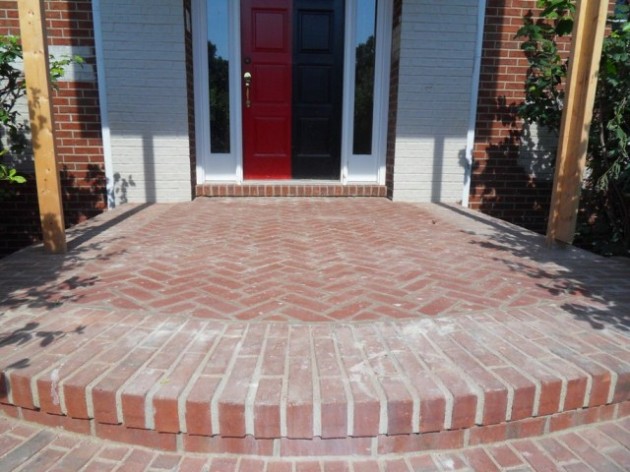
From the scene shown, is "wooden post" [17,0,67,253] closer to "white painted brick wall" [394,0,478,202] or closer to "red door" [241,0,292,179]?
"red door" [241,0,292,179]

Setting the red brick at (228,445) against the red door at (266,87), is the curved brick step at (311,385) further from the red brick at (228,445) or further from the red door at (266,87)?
the red door at (266,87)

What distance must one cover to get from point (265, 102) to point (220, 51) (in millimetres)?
754

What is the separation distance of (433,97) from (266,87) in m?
1.95

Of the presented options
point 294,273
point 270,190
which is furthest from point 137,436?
point 270,190

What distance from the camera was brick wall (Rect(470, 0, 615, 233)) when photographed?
501cm

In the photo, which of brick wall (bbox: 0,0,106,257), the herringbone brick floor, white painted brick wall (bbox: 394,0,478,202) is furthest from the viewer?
white painted brick wall (bbox: 394,0,478,202)

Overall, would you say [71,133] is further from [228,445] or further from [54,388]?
[228,445]

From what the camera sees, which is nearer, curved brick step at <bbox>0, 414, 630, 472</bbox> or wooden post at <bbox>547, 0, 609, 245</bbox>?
curved brick step at <bbox>0, 414, 630, 472</bbox>

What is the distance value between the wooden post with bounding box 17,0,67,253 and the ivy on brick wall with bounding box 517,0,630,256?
4.23 meters

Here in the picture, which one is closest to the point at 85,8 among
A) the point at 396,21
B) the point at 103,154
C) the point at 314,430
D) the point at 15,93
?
the point at 15,93

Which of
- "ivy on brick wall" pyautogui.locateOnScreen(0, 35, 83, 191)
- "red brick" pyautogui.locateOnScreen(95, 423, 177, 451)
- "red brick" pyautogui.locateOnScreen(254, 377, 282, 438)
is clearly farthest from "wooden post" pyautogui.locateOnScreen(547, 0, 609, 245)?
"ivy on brick wall" pyautogui.locateOnScreen(0, 35, 83, 191)

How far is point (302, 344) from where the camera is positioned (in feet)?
6.00

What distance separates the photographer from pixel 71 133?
4906mm

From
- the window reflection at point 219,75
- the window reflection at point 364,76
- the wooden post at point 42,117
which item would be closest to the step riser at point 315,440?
the wooden post at point 42,117
